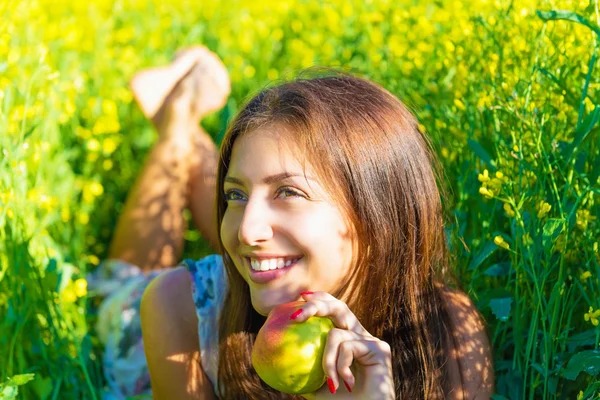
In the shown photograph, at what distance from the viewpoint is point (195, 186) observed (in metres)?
2.84

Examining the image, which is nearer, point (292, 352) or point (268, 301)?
point (292, 352)

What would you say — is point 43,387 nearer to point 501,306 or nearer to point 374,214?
point 374,214

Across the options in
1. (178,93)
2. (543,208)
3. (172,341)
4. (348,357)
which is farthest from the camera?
(178,93)

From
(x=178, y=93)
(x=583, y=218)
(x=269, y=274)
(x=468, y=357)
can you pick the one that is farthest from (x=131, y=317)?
(x=583, y=218)

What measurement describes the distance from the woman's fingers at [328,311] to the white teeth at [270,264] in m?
0.14

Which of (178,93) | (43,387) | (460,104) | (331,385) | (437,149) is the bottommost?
(43,387)

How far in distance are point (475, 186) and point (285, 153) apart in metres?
0.57

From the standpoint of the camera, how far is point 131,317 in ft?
8.14

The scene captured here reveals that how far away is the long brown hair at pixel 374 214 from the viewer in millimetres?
1708

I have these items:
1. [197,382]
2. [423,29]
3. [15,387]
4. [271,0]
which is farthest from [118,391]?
[271,0]

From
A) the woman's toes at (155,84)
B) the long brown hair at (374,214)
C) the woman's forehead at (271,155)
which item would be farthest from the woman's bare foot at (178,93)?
the woman's forehead at (271,155)

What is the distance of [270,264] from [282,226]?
0.27 ft

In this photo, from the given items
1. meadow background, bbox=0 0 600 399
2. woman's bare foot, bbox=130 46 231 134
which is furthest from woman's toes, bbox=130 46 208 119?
meadow background, bbox=0 0 600 399

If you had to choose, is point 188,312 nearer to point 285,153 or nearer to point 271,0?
point 285,153
